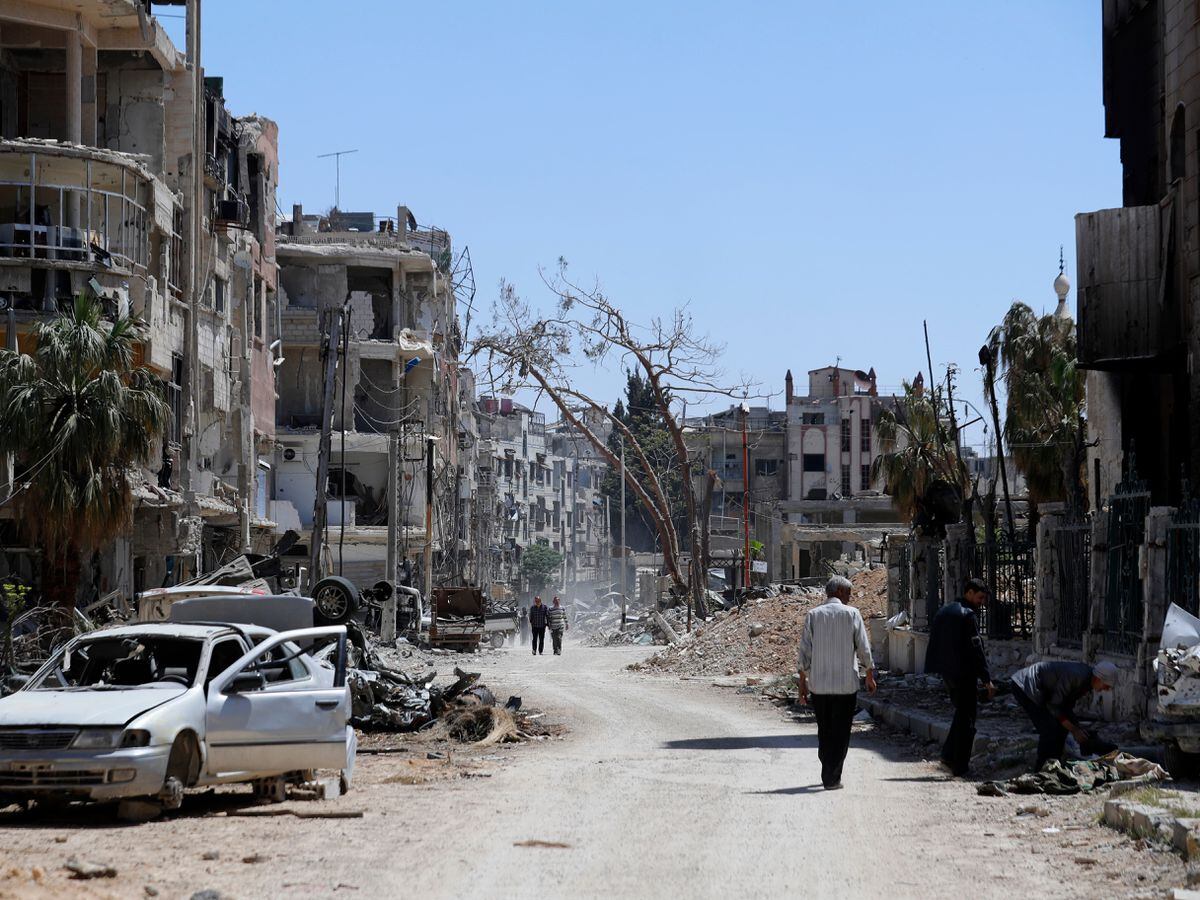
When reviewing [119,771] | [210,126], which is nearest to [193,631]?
[119,771]

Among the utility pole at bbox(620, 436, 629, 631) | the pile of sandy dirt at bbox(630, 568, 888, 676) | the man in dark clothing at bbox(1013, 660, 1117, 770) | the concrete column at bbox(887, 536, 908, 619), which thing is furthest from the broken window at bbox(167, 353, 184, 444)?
the man in dark clothing at bbox(1013, 660, 1117, 770)

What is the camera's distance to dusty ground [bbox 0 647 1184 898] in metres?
8.90

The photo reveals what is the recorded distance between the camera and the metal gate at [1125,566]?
57.8ft

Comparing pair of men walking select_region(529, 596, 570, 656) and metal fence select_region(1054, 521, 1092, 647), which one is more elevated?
metal fence select_region(1054, 521, 1092, 647)

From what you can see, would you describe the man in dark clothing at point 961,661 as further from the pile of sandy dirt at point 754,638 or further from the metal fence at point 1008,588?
the pile of sandy dirt at point 754,638

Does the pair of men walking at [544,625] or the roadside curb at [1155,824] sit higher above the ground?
the roadside curb at [1155,824]

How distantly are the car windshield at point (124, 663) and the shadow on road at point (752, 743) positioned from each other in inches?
276

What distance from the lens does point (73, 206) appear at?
111 ft

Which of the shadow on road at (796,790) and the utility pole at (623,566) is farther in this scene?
the utility pole at (623,566)

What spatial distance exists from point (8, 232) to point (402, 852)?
85.3 feet

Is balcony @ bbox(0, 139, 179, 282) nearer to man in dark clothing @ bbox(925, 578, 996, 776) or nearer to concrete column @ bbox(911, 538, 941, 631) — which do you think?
concrete column @ bbox(911, 538, 941, 631)

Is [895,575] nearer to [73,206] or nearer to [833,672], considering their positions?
[73,206]

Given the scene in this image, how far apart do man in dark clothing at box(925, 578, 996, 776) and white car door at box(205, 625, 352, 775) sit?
542 centimetres

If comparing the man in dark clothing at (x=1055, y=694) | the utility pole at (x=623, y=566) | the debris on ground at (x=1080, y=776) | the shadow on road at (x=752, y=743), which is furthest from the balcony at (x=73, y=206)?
the utility pole at (x=623, y=566)
